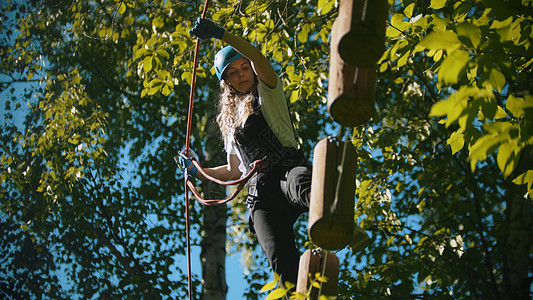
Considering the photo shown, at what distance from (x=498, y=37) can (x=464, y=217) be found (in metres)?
5.04

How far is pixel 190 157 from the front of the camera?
126 inches

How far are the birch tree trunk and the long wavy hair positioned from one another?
3.87 m

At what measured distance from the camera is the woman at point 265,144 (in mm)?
2418

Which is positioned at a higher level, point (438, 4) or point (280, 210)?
point (438, 4)

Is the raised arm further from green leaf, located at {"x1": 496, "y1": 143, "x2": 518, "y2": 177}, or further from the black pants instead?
green leaf, located at {"x1": 496, "y1": 143, "x2": 518, "y2": 177}

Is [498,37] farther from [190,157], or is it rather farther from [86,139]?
[86,139]

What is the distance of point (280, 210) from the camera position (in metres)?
2.54

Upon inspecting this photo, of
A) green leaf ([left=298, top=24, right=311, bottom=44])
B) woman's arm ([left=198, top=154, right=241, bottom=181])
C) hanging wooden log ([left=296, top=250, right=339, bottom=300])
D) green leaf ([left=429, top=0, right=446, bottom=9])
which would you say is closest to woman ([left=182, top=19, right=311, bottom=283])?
woman's arm ([left=198, top=154, right=241, bottom=181])

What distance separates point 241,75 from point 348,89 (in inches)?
49.5

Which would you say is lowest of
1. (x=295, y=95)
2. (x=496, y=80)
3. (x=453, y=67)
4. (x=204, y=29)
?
(x=453, y=67)

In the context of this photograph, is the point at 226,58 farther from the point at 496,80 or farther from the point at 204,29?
the point at 496,80

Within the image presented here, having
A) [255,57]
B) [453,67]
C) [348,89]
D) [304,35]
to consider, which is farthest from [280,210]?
[304,35]

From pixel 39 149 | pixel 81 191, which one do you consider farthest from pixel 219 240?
pixel 39 149

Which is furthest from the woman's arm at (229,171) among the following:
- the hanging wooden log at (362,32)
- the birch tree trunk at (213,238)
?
the birch tree trunk at (213,238)
